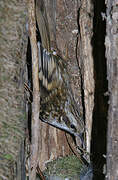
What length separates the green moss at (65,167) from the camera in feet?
3.74

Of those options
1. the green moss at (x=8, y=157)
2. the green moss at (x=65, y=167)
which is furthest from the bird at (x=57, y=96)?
the green moss at (x=8, y=157)

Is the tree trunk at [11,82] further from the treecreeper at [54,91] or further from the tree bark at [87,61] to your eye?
the tree bark at [87,61]

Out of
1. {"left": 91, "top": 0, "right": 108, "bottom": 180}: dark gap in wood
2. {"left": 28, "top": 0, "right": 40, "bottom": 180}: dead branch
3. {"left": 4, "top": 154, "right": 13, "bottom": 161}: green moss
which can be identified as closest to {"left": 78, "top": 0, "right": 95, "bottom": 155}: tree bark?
{"left": 91, "top": 0, "right": 108, "bottom": 180}: dark gap in wood

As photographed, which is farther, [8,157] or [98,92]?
[98,92]

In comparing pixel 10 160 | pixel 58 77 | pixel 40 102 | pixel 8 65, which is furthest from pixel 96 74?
pixel 10 160

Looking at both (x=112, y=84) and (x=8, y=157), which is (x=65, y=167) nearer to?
(x=8, y=157)

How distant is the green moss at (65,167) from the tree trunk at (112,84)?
29 cm

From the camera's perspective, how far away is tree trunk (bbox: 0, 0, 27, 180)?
39.0 inches

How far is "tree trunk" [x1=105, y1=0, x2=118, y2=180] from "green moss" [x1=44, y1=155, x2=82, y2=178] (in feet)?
0.95

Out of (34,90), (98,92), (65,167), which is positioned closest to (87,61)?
(98,92)

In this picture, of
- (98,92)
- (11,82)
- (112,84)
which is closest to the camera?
(112,84)

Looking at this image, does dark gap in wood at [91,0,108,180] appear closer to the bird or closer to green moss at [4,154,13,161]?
the bird

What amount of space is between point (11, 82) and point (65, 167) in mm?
432

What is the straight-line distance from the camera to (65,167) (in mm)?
1173
